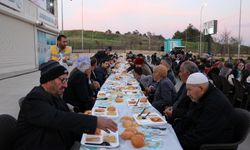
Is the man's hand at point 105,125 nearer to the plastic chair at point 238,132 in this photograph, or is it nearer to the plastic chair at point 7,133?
the plastic chair at point 7,133

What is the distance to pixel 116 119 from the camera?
2688 mm

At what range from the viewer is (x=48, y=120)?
171 cm

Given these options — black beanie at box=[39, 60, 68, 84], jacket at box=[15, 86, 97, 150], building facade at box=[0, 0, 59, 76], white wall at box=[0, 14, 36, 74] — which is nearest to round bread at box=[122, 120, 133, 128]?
jacket at box=[15, 86, 97, 150]

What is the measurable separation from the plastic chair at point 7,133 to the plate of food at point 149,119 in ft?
3.63

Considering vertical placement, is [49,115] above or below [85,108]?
above

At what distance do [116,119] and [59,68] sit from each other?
3.23 ft

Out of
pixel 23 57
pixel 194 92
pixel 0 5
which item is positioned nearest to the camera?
pixel 194 92

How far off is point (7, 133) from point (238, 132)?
2.04 m

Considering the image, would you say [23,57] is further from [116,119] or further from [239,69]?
[116,119]

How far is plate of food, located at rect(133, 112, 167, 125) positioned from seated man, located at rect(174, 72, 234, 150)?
0.27 meters

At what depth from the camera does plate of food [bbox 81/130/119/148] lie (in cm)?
189

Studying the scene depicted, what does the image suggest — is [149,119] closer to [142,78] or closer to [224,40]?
[142,78]

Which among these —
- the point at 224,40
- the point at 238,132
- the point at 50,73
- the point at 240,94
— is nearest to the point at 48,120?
the point at 50,73

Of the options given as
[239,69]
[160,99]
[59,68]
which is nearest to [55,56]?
[160,99]
